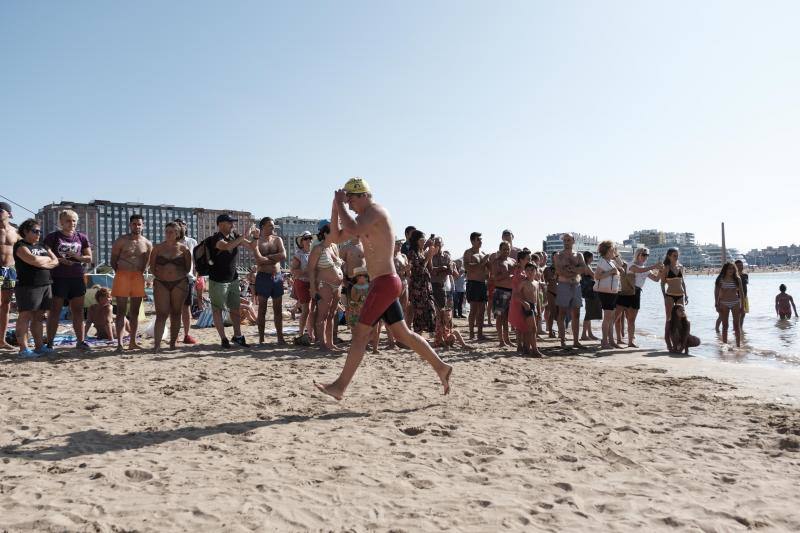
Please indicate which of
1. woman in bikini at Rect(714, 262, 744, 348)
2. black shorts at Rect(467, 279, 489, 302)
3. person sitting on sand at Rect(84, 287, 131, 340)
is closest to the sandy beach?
person sitting on sand at Rect(84, 287, 131, 340)

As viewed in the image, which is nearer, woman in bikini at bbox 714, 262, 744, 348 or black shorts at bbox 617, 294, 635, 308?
black shorts at bbox 617, 294, 635, 308

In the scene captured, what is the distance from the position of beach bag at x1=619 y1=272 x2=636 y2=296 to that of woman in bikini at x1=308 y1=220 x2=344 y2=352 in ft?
15.3

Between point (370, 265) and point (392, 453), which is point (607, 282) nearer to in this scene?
point (370, 265)

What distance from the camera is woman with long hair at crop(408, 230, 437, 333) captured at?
26.7 feet

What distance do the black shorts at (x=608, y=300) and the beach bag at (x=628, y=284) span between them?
1.25ft

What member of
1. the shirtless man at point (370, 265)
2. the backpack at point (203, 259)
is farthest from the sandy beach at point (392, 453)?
the backpack at point (203, 259)

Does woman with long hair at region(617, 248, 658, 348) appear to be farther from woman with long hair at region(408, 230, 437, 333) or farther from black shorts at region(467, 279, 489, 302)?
woman with long hair at region(408, 230, 437, 333)

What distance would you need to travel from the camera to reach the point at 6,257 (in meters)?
7.18

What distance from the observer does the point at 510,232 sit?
9.55 m

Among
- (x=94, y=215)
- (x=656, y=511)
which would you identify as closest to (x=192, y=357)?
(x=656, y=511)

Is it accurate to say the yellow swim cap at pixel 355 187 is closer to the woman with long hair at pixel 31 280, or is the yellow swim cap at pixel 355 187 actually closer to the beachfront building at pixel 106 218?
the woman with long hair at pixel 31 280

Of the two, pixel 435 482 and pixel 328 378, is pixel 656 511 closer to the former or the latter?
pixel 435 482

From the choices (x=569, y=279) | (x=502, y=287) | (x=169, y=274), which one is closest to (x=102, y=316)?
(x=169, y=274)

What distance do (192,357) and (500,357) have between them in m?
4.00
